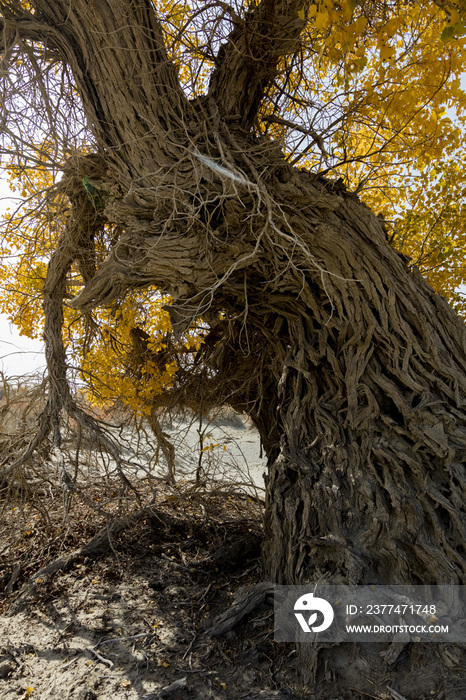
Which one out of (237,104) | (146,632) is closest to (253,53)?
(237,104)

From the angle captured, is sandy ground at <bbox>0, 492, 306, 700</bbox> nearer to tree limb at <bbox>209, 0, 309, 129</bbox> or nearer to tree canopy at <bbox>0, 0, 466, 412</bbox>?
tree canopy at <bbox>0, 0, 466, 412</bbox>

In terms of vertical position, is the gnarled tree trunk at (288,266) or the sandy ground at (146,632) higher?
the gnarled tree trunk at (288,266)

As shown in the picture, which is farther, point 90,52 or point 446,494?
point 90,52

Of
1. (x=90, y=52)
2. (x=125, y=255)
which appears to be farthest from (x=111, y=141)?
(x=125, y=255)

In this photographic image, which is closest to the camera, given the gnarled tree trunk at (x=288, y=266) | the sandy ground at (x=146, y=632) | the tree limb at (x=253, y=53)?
the sandy ground at (x=146, y=632)

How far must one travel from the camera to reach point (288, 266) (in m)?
3.38

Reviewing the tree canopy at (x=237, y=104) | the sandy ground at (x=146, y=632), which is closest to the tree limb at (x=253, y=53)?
the tree canopy at (x=237, y=104)

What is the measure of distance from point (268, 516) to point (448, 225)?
15.3 feet

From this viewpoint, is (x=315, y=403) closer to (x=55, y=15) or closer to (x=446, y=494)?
(x=446, y=494)

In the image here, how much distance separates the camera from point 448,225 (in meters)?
6.25

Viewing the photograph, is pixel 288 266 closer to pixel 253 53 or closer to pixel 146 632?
pixel 253 53

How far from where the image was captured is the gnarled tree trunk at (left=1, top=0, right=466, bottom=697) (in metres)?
3.23

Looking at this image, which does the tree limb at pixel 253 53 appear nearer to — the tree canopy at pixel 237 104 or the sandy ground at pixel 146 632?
the tree canopy at pixel 237 104

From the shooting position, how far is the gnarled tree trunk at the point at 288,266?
3.23 metres
